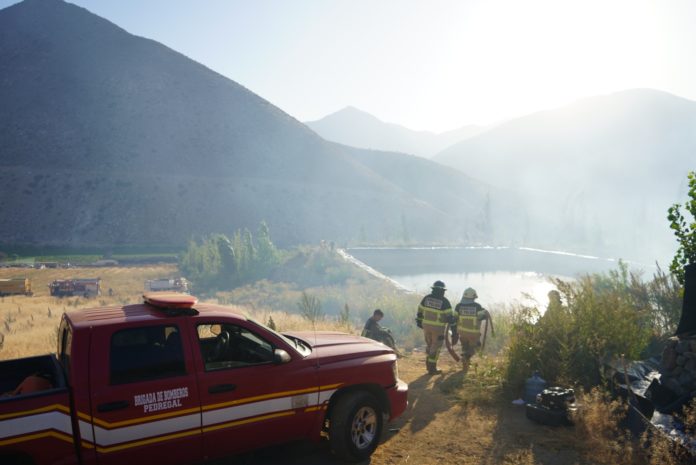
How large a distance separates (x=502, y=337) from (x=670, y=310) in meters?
4.21

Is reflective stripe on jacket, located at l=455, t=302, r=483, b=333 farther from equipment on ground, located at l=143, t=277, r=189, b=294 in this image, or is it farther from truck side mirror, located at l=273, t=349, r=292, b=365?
equipment on ground, located at l=143, t=277, r=189, b=294

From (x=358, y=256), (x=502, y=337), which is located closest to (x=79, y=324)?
(x=502, y=337)

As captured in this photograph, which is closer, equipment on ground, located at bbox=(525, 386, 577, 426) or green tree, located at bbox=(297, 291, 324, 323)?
equipment on ground, located at bbox=(525, 386, 577, 426)

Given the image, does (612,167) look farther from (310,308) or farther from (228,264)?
(310,308)

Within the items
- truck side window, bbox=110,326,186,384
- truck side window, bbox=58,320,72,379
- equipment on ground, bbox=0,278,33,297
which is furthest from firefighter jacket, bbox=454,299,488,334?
equipment on ground, bbox=0,278,33,297

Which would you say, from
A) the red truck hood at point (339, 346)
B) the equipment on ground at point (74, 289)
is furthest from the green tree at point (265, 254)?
the red truck hood at point (339, 346)

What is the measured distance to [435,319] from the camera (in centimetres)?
1003

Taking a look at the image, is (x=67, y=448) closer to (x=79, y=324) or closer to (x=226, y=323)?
(x=79, y=324)

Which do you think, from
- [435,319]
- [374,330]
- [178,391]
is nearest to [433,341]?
[435,319]

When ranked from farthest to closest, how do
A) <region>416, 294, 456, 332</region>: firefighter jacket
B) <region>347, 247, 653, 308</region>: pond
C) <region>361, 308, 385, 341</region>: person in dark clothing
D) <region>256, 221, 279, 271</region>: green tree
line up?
1. <region>347, 247, 653, 308</region>: pond
2. <region>256, 221, 279, 271</region>: green tree
3. <region>361, 308, 385, 341</region>: person in dark clothing
4. <region>416, 294, 456, 332</region>: firefighter jacket

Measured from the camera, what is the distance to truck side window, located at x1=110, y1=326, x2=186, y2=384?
4.45 m

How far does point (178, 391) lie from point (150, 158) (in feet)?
268

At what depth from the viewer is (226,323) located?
5.14m

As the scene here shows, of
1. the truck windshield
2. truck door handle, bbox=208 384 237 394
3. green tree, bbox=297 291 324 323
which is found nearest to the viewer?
truck door handle, bbox=208 384 237 394
